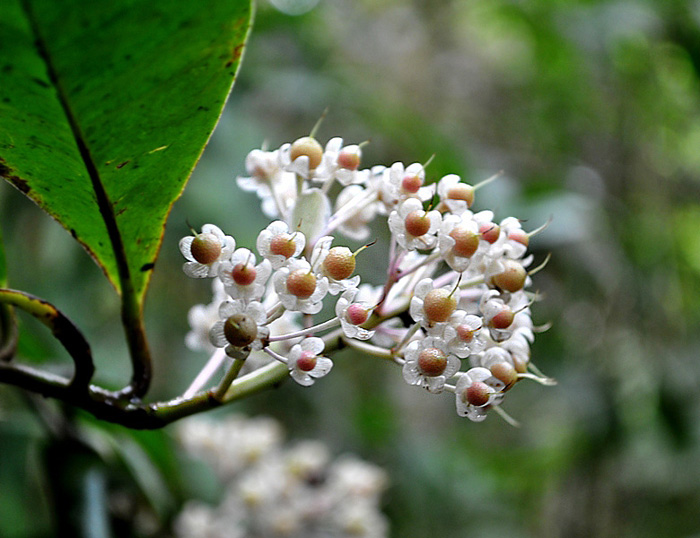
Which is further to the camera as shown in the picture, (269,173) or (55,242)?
(55,242)

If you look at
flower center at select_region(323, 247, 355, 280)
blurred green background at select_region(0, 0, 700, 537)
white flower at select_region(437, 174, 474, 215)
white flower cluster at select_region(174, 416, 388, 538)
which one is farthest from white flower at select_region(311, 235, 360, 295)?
A: white flower cluster at select_region(174, 416, 388, 538)

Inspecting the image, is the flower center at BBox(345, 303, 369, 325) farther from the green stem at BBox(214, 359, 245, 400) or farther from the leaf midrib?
the leaf midrib

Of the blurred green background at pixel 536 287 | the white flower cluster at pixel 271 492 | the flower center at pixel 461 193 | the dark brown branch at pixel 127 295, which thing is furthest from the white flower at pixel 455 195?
the white flower cluster at pixel 271 492

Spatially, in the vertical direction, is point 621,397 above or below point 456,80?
below

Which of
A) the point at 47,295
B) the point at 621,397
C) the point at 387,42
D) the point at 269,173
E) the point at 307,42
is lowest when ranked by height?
the point at 621,397

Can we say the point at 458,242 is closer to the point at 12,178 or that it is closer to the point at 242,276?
the point at 242,276

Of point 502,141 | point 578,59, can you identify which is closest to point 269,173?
point 578,59

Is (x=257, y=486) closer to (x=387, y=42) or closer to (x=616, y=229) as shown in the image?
(x=616, y=229)
